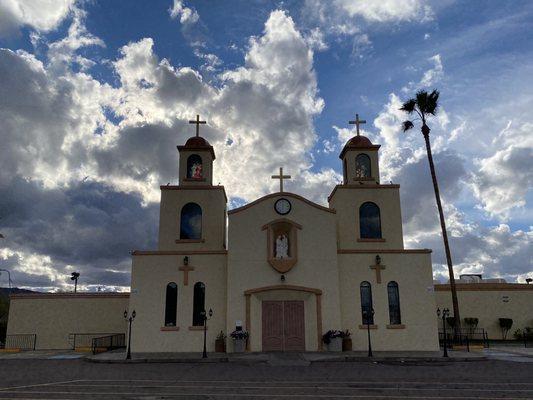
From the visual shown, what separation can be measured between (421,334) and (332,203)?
933 cm

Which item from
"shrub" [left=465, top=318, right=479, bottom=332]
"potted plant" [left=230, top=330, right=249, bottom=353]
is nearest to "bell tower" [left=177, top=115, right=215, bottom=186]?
"potted plant" [left=230, top=330, right=249, bottom=353]

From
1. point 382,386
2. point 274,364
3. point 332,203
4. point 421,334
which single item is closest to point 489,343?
point 421,334

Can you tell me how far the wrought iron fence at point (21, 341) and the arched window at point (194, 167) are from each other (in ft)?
47.4

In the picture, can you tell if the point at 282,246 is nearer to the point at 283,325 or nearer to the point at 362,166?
the point at 283,325

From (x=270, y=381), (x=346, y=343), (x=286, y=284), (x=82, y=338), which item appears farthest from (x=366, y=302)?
(x=82, y=338)

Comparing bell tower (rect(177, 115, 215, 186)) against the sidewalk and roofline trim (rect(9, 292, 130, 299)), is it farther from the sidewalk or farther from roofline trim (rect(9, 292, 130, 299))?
the sidewalk

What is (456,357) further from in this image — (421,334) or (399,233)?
(399,233)

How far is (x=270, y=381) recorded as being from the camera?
15.3 metres

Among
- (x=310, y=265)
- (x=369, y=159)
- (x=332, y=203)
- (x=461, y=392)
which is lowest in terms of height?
(x=461, y=392)

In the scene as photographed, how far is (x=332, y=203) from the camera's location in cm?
3048

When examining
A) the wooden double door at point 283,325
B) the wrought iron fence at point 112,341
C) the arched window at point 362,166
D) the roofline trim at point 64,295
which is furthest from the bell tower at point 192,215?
the arched window at point 362,166

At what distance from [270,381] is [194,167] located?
696 inches

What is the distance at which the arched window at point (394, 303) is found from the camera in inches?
1020

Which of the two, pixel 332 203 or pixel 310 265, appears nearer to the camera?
pixel 310 265
